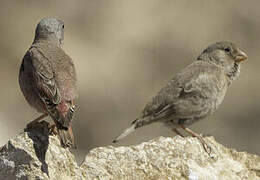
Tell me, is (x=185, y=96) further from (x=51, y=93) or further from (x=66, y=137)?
(x=66, y=137)

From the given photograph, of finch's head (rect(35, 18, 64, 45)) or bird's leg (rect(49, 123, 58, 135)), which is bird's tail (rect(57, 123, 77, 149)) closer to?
bird's leg (rect(49, 123, 58, 135))

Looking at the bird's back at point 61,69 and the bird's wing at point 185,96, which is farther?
the bird's wing at point 185,96

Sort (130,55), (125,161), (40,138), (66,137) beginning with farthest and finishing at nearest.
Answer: (130,55) < (125,161) < (40,138) < (66,137)

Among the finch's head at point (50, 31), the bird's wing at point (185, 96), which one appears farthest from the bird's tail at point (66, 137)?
the bird's wing at point (185, 96)

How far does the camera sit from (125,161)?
28.4 feet

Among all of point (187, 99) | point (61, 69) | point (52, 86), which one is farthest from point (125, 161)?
point (187, 99)

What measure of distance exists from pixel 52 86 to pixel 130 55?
41.8ft

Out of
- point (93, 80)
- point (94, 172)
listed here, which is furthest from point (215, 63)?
point (93, 80)

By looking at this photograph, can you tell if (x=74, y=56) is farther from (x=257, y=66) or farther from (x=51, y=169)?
(x=51, y=169)

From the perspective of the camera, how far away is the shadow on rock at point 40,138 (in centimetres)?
809

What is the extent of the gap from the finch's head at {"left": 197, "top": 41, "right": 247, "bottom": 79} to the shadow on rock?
354cm

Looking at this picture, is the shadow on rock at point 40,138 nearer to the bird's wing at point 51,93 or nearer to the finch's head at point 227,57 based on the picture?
the bird's wing at point 51,93

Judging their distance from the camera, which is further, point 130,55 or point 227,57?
point 130,55

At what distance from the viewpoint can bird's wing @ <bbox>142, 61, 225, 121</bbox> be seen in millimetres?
10875
